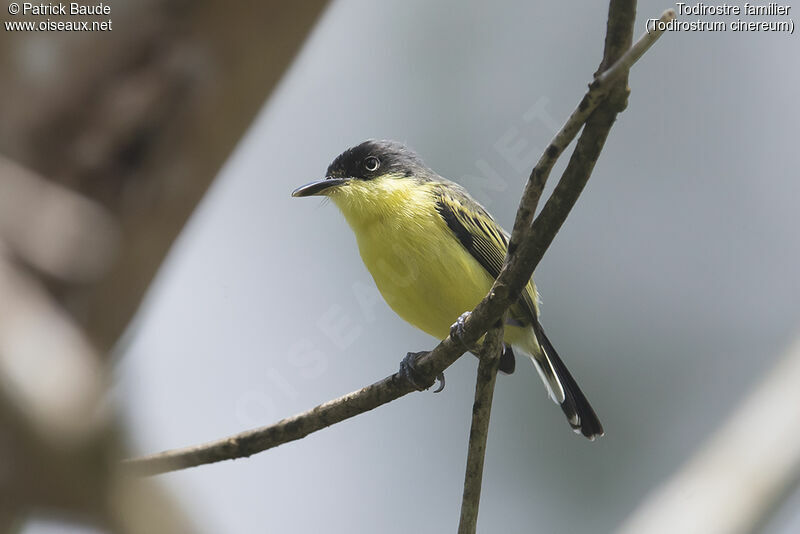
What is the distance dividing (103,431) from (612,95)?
1526 mm

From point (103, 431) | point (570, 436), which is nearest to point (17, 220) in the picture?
point (103, 431)

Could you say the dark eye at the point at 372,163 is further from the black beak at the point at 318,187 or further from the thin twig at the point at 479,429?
the thin twig at the point at 479,429

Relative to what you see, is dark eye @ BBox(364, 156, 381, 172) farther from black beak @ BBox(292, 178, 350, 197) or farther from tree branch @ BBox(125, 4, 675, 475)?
tree branch @ BBox(125, 4, 675, 475)

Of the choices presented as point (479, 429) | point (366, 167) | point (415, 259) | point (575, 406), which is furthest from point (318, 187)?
point (479, 429)

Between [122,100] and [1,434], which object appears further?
[122,100]

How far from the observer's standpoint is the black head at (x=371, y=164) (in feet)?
16.9

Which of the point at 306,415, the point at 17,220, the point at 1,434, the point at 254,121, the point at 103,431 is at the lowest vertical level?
the point at 306,415

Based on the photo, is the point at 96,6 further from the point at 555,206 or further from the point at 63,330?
the point at 555,206

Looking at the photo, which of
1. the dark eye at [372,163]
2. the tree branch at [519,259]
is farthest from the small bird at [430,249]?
the tree branch at [519,259]

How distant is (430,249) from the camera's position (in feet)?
14.4

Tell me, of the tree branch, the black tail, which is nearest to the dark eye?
the black tail

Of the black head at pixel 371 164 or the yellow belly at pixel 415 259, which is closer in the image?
the yellow belly at pixel 415 259

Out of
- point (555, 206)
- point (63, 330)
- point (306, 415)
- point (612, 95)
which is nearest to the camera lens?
point (63, 330)

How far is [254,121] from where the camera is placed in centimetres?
280
